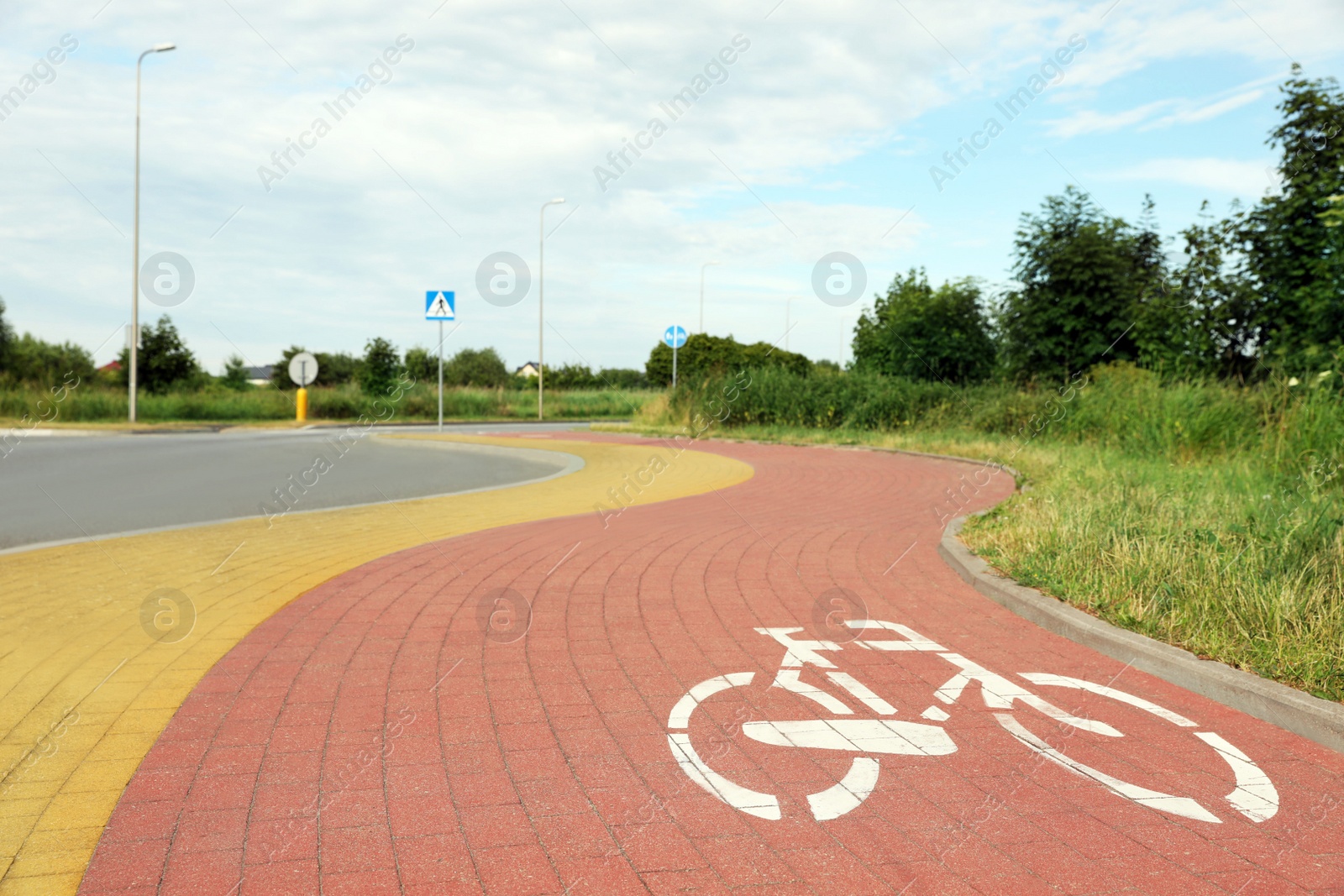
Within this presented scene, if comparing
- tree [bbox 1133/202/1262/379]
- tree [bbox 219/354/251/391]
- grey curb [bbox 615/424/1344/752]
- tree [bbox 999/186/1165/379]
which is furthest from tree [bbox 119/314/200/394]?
grey curb [bbox 615/424/1344/752]

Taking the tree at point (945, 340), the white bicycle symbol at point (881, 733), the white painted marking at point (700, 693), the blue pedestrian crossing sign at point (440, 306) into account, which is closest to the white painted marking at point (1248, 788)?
the white bicycle symbol at point (881, 733)

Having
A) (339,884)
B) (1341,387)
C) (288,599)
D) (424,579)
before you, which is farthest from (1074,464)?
(339,884)

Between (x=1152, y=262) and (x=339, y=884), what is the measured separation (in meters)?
26.3

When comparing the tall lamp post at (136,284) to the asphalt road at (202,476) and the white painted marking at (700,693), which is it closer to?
the asphalt road at (202,476)

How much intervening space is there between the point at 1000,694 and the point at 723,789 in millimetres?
1746

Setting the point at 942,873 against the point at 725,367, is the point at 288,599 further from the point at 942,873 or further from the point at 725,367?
the point at 725,367

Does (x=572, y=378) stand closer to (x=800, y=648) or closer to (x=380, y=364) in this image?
(x=380, y=364)

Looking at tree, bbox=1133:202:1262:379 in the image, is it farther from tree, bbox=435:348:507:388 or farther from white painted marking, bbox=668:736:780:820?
tree, bbox=435:348:507:388

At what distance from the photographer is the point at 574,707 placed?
14.5 ft

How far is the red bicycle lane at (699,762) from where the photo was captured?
9.80 feet

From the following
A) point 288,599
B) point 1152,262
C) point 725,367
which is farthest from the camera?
point 725,367

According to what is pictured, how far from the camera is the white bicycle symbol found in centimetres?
349

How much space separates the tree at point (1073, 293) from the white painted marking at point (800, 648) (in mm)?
18425

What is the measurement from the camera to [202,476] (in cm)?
1455
